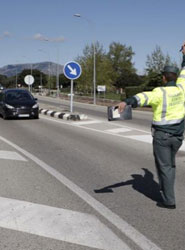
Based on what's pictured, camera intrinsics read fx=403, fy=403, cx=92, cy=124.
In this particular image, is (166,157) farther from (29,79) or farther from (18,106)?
(29,79)

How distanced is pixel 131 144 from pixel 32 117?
30.5 ft

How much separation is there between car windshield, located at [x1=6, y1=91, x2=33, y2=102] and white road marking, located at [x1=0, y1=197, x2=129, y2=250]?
14.7m

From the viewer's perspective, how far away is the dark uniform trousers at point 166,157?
4895 millimetres

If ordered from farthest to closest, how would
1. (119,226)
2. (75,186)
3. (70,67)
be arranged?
(70,67)
(75,186)
(119,226)

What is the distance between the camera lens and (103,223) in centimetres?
439

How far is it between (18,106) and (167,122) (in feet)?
47.3

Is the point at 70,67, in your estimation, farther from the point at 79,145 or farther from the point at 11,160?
the point at 11,160

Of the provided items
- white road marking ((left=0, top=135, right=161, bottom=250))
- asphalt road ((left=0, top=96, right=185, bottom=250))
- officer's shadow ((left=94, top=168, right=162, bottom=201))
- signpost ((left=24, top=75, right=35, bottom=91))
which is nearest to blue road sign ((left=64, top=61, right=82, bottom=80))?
asphalt road ((left=0, top=96, right=185, bottom=250))

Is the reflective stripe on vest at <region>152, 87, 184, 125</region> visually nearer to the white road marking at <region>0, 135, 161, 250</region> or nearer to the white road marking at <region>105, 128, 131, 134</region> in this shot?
the white road marking at <region>0, 135, 161, 250</region>

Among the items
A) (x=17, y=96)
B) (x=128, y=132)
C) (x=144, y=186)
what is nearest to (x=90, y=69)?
(x=17, y=96)

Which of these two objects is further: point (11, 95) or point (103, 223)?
point (11, 95)

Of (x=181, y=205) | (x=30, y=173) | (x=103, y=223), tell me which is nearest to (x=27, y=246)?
(x=103, y=223)

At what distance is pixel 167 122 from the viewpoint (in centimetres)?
487

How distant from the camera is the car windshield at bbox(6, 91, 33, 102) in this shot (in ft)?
63.8
